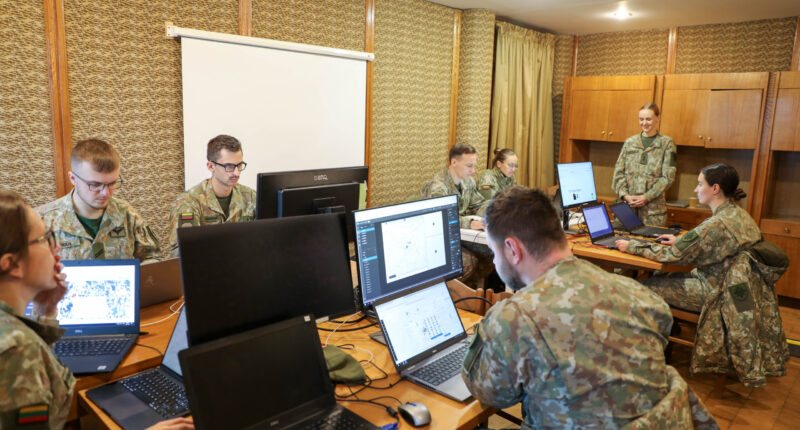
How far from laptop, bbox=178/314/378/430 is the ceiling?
4226mm

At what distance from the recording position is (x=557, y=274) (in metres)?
1.36

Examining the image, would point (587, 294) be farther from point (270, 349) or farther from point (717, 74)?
point (717, 74)

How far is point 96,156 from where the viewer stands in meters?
2.18

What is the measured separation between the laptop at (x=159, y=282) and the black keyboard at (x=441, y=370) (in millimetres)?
1028

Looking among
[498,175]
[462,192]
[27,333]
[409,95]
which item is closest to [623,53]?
[409,95]

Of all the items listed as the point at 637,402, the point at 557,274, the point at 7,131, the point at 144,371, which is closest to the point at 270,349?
the point at 144,371

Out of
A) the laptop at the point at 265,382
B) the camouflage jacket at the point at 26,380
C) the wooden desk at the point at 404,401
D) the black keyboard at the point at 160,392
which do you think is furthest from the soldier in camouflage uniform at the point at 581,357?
the camouflage jacket at the point at 26,380

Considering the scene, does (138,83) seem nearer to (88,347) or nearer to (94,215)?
(94,215)

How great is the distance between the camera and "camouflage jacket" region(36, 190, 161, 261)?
227 centimetres

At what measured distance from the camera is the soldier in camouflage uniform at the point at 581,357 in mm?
1243

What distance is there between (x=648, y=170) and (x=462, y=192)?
6.11 feet

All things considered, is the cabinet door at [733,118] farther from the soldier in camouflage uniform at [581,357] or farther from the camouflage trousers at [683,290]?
the soldier in camouflage uniform at [581,357]

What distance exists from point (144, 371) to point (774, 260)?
3.09 meters

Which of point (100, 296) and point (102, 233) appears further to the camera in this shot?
point (102, 233)
